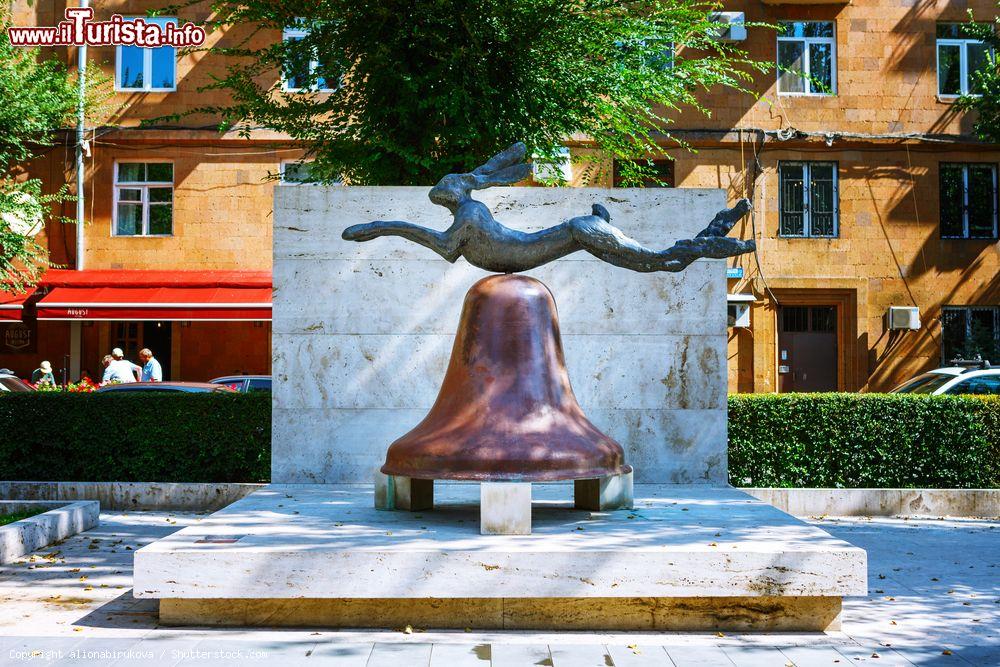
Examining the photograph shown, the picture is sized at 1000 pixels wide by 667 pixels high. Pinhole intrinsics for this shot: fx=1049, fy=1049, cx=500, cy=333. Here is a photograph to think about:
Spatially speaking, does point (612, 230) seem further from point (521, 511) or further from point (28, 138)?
point (28, 138)

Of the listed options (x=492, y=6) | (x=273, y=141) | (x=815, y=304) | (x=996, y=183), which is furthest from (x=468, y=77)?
(x=996, y=183)

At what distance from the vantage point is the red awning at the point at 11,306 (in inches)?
929

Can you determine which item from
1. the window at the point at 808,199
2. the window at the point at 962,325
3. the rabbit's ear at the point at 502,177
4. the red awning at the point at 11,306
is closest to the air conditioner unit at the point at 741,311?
the window at the point at 808,199

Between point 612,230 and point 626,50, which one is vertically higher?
point 626,50

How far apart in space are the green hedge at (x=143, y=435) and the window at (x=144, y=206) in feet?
44.1

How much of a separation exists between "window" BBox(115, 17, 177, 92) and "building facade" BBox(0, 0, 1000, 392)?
4cm

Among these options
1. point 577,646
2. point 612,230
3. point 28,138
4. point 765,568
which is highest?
point 28,138

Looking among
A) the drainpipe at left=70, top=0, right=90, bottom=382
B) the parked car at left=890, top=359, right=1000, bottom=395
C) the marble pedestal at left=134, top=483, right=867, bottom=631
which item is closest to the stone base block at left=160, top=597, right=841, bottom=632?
the marble pedestal at left=134, top=483, right=867, bottom=631

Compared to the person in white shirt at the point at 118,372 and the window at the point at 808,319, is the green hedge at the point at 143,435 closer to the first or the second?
the person in white shirt at the point at 118,372

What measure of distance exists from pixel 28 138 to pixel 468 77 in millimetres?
15006

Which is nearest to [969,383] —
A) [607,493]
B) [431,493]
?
[607,493]

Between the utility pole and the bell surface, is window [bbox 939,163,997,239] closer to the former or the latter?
the utility pole

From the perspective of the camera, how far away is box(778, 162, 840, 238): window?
25797 millimetres

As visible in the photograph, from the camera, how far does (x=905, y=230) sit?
2584 centimetres
